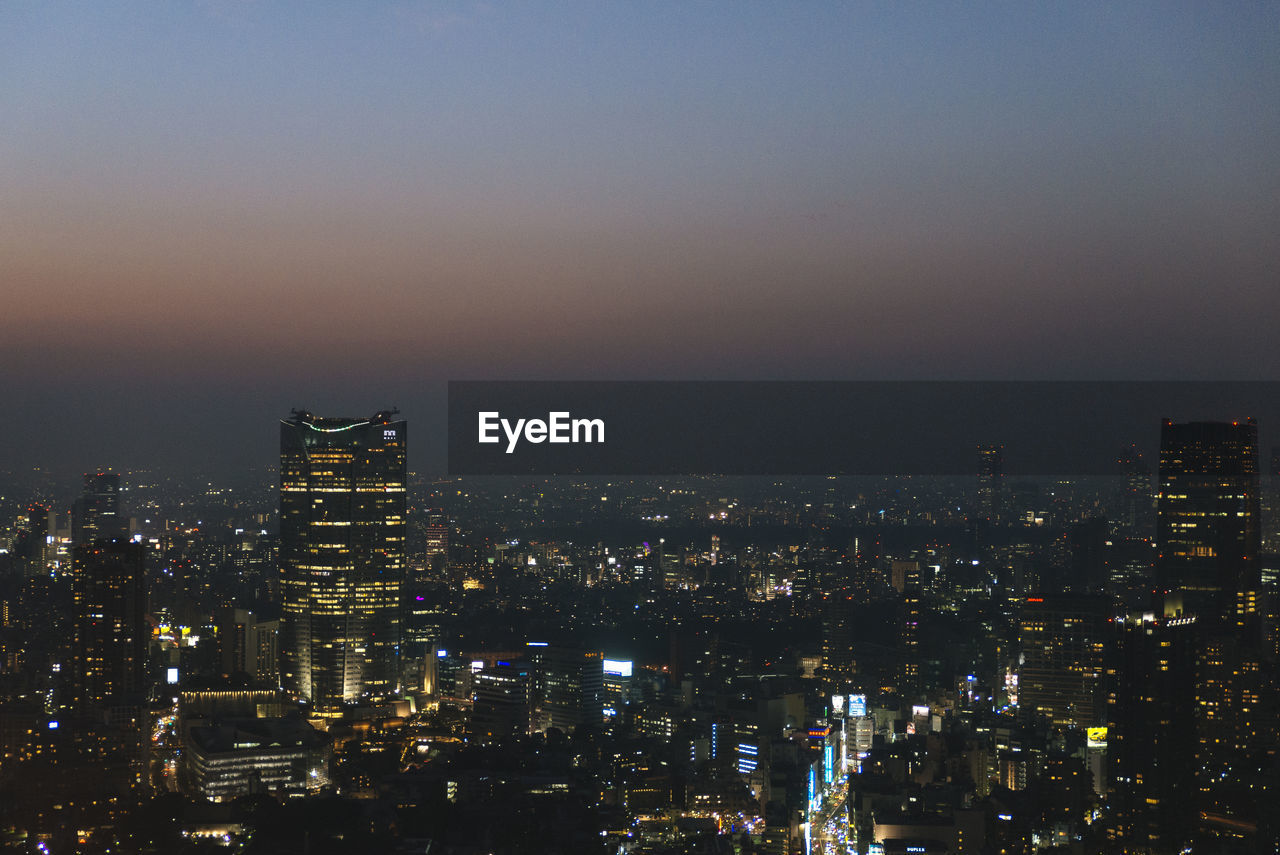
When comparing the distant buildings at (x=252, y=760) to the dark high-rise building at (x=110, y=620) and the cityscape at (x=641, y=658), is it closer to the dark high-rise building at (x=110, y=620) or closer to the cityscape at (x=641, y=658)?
the cityscape at (x=641, y=658)

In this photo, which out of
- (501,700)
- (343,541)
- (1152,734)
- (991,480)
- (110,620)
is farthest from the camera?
(343,541)

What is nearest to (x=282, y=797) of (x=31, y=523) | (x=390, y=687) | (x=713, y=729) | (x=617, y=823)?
(x=617, y=823)

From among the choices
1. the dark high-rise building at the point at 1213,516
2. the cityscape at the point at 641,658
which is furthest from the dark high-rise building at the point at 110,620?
the dark high-rise building at the point at 1213,516

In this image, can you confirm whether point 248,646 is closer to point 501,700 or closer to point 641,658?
point 501,700

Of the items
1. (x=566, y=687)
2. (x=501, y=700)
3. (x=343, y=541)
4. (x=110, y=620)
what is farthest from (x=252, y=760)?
(x=343, y=541)

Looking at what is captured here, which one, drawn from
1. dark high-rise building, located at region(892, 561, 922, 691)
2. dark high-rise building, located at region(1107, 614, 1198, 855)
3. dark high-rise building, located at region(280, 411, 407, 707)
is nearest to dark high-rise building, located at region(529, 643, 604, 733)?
Answer: dark high-rise building, located at region(280, 411, 407, 707)

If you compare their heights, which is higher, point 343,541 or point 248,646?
point 343,541

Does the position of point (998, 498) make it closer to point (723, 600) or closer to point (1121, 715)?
point (1121, 715)

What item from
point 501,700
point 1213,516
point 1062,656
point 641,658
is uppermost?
point 1213,516
